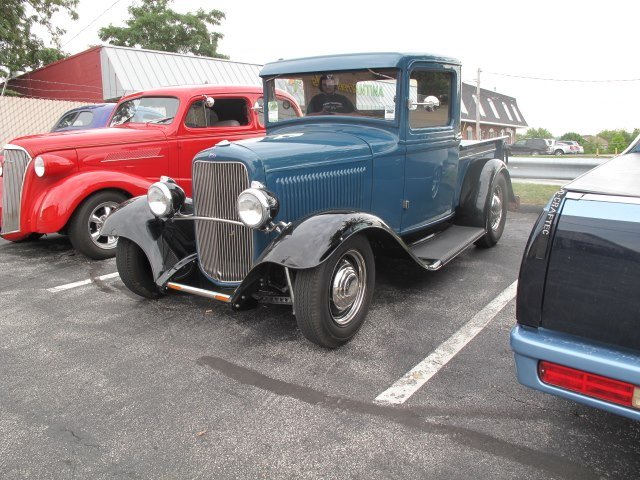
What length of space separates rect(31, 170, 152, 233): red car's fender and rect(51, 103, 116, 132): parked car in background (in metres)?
2.34

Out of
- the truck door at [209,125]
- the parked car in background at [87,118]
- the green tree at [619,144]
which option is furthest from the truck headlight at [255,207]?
the green tree at [619,144]

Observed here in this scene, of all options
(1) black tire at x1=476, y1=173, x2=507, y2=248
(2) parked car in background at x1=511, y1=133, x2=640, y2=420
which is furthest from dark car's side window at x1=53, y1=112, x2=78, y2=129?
(2) parked car in background at x1=511, y1=133, x2=640, y2=420

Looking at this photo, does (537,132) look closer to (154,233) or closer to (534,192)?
(534,192)

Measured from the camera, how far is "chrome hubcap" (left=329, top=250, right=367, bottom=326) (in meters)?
3.02

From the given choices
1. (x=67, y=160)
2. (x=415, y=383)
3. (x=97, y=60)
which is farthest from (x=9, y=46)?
(x=415, y=383)

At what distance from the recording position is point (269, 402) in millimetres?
2494

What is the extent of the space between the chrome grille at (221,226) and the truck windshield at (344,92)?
1258mm

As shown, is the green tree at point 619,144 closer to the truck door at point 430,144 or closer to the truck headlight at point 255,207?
the truck door at point 430,144

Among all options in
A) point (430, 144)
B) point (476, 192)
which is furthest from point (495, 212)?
point (430, 144)

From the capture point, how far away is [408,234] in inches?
167

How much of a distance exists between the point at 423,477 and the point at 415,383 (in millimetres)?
740

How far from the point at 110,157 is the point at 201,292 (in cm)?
322

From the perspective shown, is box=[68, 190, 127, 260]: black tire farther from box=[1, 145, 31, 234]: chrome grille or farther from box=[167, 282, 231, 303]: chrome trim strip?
box=[167, 282, 231, 303]: chrome trim strip

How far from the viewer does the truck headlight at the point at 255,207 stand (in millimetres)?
2850
